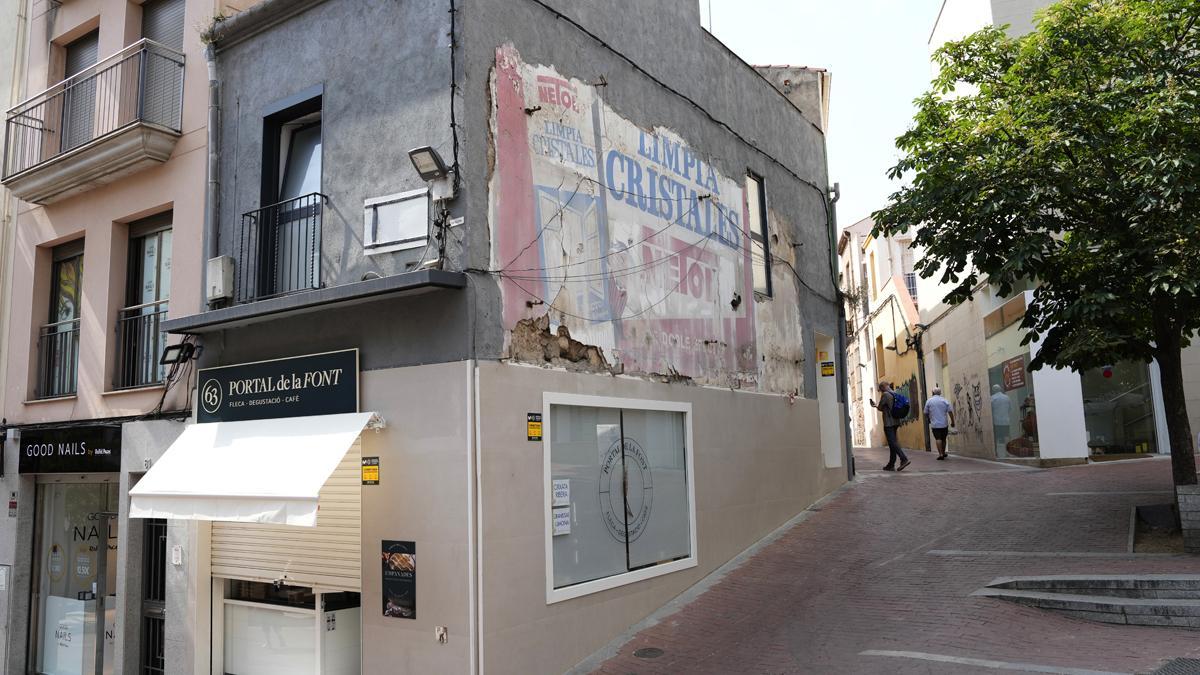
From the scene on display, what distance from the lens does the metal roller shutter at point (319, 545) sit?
8.40m

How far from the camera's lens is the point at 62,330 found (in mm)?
12461

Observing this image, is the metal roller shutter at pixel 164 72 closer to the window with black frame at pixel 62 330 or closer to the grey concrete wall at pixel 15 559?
the window with black frame at pixel 62 330

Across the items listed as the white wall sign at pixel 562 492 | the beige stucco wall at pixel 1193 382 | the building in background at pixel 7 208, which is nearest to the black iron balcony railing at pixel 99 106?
the building in background at pixel 7 208

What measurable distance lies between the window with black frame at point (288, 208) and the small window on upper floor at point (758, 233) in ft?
21.1

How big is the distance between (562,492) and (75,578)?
793cm

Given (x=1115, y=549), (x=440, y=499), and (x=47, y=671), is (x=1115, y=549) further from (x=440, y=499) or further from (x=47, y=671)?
(x=47, y=671)

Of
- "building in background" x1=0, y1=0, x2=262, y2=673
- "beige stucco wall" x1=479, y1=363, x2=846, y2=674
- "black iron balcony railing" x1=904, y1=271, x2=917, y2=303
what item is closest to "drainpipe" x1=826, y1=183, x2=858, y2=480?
"beige stucco wall" x1=479, y1=363, x2=846, y2=674

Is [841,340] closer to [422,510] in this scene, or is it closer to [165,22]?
[422,510]

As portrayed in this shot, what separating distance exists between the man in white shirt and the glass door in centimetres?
1758

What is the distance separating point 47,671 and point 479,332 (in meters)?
8.99

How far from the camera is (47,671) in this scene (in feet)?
39.4

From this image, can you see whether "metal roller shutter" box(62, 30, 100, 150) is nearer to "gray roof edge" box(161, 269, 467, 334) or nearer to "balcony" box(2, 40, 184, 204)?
"balcony" box(2, 40, 184, 204)

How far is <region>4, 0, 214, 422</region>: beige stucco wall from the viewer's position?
10.5m

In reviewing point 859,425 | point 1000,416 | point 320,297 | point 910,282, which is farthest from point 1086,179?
point 859,425
